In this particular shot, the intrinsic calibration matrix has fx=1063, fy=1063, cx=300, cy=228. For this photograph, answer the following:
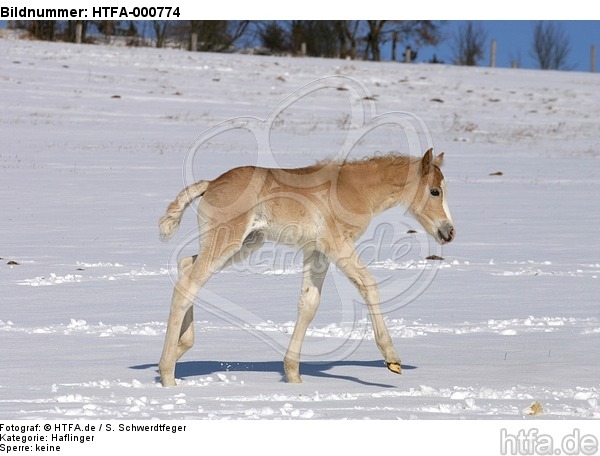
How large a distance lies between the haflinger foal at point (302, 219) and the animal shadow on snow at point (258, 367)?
484mm

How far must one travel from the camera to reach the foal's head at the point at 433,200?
8914 millimetres

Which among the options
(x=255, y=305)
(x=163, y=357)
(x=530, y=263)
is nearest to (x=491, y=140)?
(x=530, y=263)

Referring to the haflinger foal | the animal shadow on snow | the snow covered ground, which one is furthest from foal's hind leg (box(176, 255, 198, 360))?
the animal shadow on snow

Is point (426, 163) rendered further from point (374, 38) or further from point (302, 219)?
point (374, 38)

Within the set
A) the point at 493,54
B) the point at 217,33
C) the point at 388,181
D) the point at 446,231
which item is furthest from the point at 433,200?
the point at 217,33

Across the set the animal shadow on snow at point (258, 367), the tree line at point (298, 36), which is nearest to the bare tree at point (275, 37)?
the tree line at point (298, 36)

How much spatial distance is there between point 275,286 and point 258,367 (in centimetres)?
428

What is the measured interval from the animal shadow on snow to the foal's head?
3.95ft

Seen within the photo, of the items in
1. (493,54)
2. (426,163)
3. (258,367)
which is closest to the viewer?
(426,163)

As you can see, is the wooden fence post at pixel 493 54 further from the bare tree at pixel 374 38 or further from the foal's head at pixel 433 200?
the foal's head at pixel 433 200

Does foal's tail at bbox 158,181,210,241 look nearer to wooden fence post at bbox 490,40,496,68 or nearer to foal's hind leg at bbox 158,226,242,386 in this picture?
foal's hind leg at bbox 158,226,242,386

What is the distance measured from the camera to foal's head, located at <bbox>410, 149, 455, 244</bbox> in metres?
8.91

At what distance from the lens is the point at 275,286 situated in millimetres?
13461
